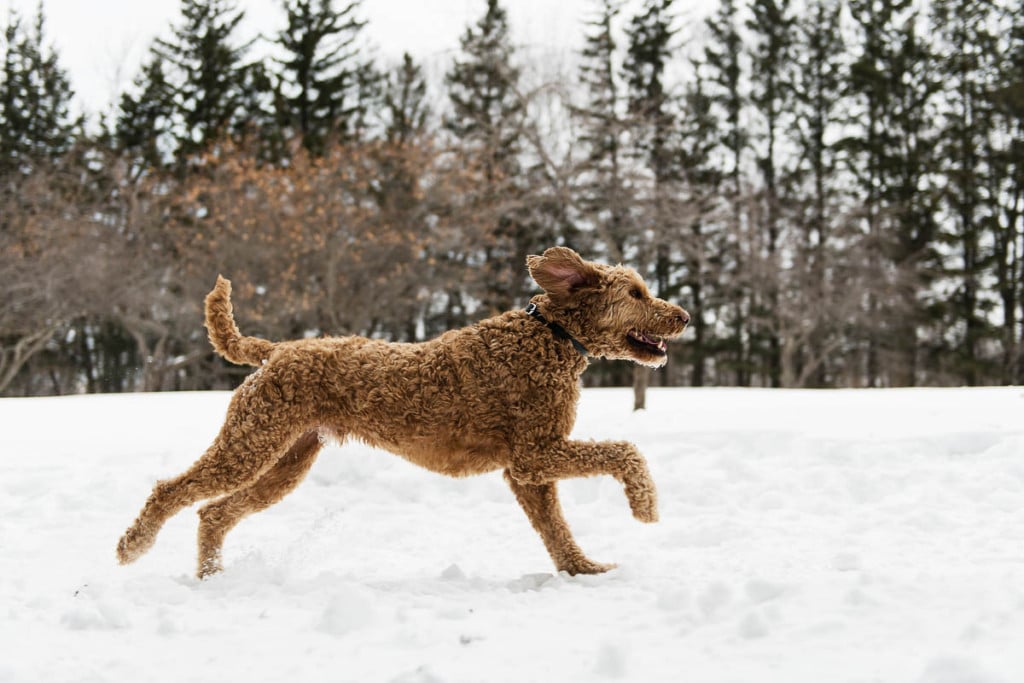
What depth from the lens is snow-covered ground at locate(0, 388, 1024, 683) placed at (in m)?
2.32

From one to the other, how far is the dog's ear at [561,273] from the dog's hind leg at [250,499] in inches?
52.0

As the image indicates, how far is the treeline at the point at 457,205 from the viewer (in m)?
18.1

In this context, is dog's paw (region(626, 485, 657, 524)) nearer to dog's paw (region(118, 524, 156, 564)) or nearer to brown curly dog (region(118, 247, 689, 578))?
brown curly dog (region(118, 247, 689, 578))

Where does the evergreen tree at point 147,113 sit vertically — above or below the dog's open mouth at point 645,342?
above

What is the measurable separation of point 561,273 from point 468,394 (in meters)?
0.67

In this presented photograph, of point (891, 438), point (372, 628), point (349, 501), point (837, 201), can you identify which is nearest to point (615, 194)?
point (891, 438)

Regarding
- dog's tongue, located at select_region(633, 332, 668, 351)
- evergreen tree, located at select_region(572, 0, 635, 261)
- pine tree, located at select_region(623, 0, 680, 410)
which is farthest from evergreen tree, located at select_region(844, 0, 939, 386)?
dog's tongue, located at select_region(633, 332, 668, 351)

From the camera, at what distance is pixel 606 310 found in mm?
3482

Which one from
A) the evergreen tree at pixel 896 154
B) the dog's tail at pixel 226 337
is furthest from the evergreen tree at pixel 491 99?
the evergreen tree at pixel 896 154

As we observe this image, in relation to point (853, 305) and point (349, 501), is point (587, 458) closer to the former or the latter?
point (349, 501)

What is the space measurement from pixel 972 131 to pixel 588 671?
83.6 ft

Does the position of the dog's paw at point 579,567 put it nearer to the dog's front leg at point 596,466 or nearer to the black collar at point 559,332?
the dog's front leg at point 596,466

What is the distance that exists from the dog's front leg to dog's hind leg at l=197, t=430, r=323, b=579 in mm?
1108

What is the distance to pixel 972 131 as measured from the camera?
2294cm
